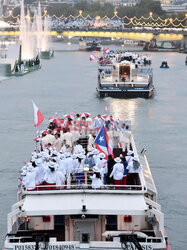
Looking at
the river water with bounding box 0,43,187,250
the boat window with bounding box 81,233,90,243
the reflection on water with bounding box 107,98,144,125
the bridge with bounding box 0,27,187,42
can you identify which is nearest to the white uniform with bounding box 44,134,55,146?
the river water with bounding box 0,43,187,250

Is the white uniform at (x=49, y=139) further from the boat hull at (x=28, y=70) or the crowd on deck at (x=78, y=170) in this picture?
the boat hull at (x=28, y=70)

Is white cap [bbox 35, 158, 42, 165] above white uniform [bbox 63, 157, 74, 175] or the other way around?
above

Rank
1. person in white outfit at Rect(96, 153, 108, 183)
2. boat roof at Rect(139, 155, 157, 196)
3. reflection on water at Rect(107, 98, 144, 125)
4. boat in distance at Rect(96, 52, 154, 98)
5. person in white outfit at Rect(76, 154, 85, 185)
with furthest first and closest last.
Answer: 1. boat in distance at Rect(96, 52, 154, 98)
2. reflection on water at Rect(107, 98, 144, 125)
3. boat roof at Rect(139, 155, 157, 196)
4. person in white outfit at Rect(96, 153, 108, 183)
5. person in white outfit at Rect(76, 154, 85, 185)

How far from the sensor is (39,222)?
14.7m

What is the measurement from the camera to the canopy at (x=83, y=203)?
45.5 feet

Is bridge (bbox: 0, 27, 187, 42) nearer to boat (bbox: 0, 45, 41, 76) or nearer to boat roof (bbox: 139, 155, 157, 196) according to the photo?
boat (bbox: 0, 45, 41, 76)

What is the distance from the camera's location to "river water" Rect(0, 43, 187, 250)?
20766mm

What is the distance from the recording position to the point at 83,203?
1408cm

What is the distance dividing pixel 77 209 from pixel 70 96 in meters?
34.5

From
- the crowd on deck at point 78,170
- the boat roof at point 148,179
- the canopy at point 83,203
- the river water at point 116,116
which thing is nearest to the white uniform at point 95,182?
the crowd on deck at point 78,170

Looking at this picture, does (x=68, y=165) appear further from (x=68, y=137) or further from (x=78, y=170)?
(x=68, y=137)

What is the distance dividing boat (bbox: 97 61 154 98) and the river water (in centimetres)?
84

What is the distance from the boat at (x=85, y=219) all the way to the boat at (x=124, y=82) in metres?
32.0

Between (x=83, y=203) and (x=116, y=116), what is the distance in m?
25.1
